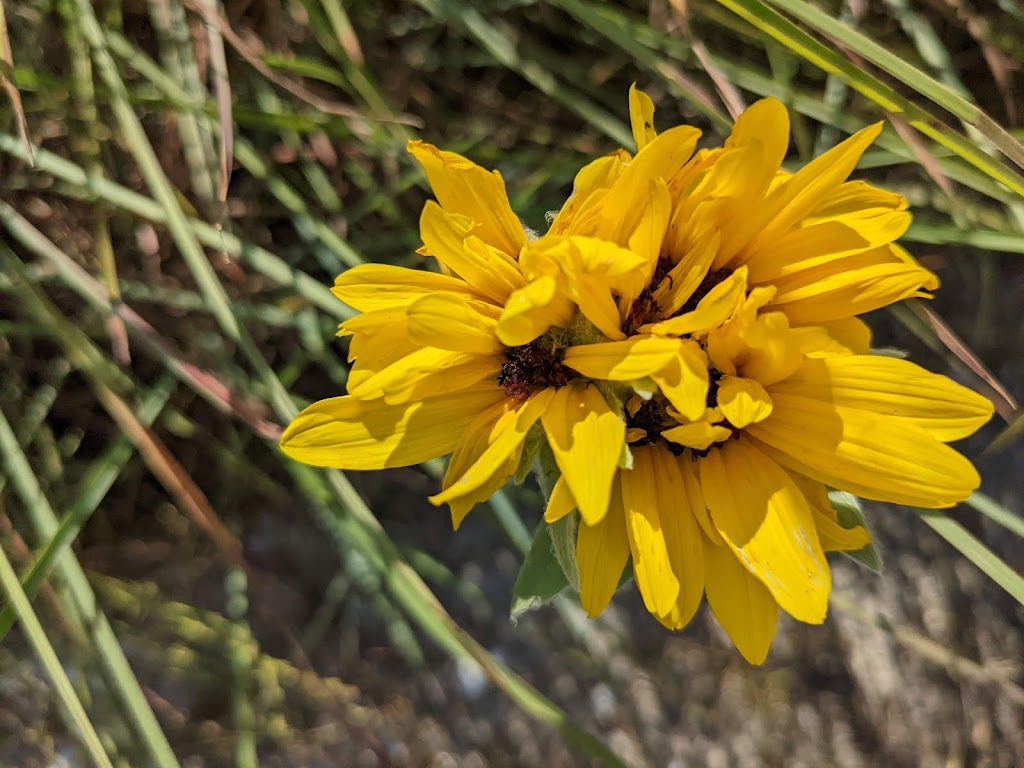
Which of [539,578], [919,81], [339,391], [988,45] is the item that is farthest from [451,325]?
[988,45]

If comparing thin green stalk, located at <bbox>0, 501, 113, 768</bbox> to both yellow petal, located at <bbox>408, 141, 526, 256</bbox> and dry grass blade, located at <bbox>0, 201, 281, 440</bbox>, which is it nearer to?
dry grass blade, located at <bbox>0, 201, 281, 440</bbox>

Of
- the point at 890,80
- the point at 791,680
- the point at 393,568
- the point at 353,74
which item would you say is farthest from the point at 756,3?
the point at 791,680

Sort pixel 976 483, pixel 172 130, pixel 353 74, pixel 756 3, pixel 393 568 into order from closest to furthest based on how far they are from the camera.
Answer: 1. pixel 976 483
2. pixel 756 3
3. pixel 393 568
4. pixel 353 74
5. pixel 172 130

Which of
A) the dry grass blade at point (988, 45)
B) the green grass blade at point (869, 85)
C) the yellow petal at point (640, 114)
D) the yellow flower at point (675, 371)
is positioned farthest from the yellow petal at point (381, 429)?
the dry grass blade at point (988, 45)

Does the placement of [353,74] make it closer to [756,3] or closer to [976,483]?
[756,3]

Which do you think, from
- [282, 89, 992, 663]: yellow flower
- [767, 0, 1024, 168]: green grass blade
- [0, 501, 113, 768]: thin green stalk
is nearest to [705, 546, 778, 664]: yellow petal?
[282, 89, 992, 663]: yellow flower

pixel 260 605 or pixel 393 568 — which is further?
pixel 260 605
